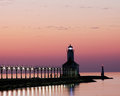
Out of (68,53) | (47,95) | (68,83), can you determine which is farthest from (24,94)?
(68,53)

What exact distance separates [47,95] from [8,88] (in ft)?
39.2

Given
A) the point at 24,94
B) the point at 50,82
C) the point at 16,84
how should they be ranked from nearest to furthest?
the point at 24,94, the point at 16,84, the point at 50,82

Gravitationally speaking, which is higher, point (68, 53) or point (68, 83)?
point (68, 53)

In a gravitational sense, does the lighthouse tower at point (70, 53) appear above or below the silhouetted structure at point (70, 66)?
above

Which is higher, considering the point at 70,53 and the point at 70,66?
the point at 70,53

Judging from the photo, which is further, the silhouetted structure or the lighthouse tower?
the silhouetted structure

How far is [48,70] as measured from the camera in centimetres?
18862

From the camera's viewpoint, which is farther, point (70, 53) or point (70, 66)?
point (70, 66)

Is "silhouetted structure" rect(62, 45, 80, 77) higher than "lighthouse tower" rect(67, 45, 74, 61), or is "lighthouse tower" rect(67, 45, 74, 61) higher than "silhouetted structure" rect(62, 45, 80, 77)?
"lighthouse tower" rect(67, 45, 74, 61)

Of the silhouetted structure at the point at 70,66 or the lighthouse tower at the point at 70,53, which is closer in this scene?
the lighthouse tower at the point at 70,53

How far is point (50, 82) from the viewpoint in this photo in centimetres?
14775

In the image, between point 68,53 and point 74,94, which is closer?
point 74,94

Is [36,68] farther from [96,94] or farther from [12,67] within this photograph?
[96,94]

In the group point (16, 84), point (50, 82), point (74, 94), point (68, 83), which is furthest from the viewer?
point (68, 83)
